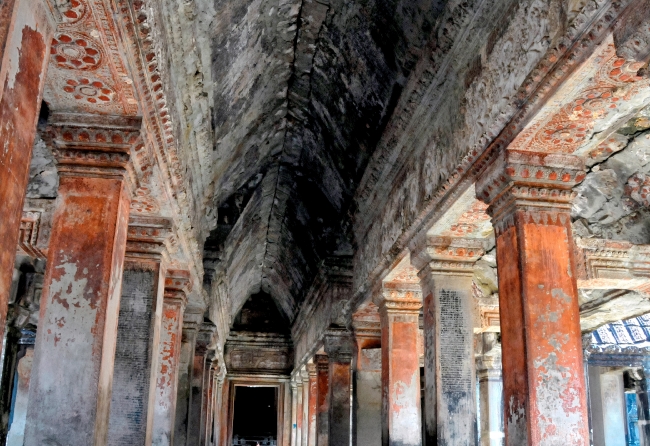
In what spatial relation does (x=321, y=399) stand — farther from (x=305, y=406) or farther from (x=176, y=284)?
(x=176, y=284)

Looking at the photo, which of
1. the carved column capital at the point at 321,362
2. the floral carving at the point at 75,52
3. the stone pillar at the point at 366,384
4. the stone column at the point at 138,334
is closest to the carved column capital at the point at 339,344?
the stone pillar at the point at 366,384

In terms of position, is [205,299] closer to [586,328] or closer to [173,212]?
[173,212]

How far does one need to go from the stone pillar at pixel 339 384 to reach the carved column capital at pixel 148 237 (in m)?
6.26

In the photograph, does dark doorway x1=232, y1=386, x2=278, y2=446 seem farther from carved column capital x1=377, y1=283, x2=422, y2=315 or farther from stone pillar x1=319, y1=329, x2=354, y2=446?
carved column capital x1=377, y1=283, x2=422, y2=315

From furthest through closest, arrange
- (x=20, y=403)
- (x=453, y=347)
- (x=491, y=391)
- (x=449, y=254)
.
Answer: (x=491, y=391) < (x=20, y=403) < (x=449, y=254) < (x=453, y=347)

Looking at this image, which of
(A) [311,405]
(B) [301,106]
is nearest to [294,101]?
(B) [301,106]

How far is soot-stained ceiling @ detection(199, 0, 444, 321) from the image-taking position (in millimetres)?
7941

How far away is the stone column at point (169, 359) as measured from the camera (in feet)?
31.9

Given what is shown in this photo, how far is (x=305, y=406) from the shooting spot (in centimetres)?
2031

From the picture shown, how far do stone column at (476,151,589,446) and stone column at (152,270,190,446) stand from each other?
5.59 m

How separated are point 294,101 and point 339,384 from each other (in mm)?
5916

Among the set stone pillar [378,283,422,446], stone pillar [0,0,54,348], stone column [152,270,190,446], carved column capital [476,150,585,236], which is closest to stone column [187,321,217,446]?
stone column [152,270,190,446]

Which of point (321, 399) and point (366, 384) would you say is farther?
point (321, 399)

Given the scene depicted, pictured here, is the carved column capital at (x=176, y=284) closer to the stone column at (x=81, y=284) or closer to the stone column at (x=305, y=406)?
the stone column at (x=81, y=284)
